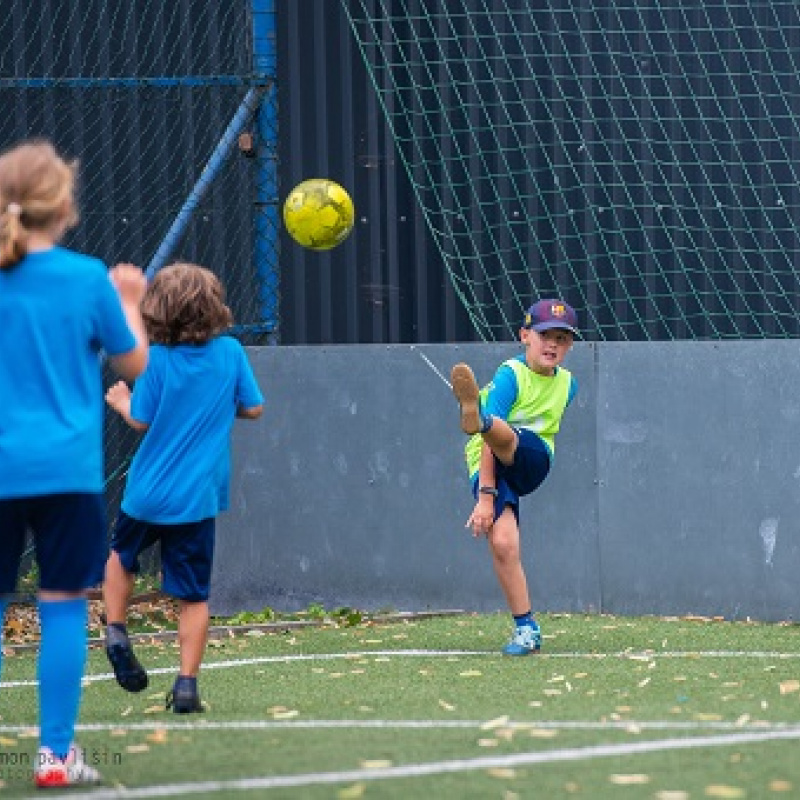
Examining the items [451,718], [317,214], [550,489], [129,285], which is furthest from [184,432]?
[550,489]

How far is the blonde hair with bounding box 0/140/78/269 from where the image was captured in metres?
5.72

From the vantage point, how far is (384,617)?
11.0 meters

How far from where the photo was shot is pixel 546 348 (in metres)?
9.45

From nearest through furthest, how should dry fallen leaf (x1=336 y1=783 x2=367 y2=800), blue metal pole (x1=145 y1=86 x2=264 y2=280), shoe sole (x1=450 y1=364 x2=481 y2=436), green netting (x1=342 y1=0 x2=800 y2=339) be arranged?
dry fallen leaf (x1=336 y1=783 x2=367 y2=800) < shoe sole (x1=450 y1=364 x2=481 y2=436) < blue metal pole (x1=145 y1=86 x2=264 y2=280) < green netting (x1=342 y1=0 x2=800 y2=339)

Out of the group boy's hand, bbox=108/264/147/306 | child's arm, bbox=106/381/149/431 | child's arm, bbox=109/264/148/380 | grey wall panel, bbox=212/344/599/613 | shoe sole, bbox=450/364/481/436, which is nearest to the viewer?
child's arm, bbox=109/264/148/380

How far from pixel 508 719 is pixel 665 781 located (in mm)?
1286

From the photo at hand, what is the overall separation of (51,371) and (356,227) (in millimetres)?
6923

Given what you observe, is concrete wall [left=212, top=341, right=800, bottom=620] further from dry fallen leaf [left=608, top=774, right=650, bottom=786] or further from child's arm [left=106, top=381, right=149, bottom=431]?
dry fallen leaf [left=608, top=774, right=650, bottom=786]

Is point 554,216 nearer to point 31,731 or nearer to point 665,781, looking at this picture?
point 31,731

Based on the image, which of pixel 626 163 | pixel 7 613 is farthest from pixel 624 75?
pixel 7 613

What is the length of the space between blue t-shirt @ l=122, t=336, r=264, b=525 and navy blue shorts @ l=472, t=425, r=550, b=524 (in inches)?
77.3

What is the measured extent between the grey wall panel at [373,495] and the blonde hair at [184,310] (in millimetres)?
3889

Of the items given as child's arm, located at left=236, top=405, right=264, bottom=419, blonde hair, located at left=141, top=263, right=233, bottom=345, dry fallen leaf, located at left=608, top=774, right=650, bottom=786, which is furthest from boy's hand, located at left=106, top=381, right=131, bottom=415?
dry fallen leaf, located at left=608, top=774, right=650, bottom=786

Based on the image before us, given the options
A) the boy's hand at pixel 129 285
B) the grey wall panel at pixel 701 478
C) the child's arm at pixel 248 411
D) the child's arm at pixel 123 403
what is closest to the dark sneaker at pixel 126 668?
the child's arm at pixel 123 403
